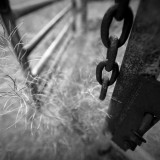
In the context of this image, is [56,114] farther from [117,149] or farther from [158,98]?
[158,98]

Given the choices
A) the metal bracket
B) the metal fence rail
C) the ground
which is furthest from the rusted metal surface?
the metal fence rail

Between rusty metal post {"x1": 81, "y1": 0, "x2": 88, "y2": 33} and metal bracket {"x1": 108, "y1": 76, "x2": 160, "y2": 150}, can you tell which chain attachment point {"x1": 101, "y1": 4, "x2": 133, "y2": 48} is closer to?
metal bracket {"x1": 108, "y1": 76, "x2": 160, "y2": 150}

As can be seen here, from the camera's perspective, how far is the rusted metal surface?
0.40m

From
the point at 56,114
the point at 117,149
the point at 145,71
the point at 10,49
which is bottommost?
the point at 117,149

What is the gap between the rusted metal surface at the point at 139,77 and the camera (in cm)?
40

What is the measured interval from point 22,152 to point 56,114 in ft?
1.37

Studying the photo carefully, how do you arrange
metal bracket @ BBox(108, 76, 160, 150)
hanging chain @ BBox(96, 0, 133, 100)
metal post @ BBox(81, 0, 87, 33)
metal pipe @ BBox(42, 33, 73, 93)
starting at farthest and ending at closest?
metal post @ BBox(81, 0, 87, 33) → metal pipe @ BBox(42, 33, 73, 93) → metal bracket @ BBox(108, 76, 160, 150) → hanging chain @ BBox(96, 0, 133, 100)

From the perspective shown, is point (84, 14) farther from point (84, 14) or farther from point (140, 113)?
point (140, 113)

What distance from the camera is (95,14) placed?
144 inches

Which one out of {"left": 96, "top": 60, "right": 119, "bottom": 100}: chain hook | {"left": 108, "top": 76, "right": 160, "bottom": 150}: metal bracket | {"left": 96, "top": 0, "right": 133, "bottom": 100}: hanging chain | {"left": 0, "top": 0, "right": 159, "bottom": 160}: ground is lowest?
{"left": 0, "top": 0, "right": 159, "bottom": 160}: ground

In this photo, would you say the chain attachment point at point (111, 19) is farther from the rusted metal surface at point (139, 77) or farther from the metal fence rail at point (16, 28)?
the metal fence rail at point (16, 28)

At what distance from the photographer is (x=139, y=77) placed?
551mm

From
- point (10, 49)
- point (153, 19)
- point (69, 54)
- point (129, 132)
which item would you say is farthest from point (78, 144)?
point (69, 54)

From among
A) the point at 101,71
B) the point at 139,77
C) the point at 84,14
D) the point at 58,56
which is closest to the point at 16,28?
the point at 101,71
